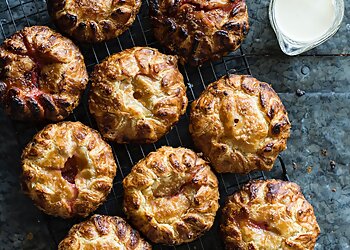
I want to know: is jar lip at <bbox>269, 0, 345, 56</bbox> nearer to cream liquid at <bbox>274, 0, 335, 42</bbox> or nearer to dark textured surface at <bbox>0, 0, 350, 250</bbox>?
cream liquid at <bbox>274, 0, 335, 42</bbox>

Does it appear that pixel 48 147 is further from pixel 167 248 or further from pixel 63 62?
pixel 167 248

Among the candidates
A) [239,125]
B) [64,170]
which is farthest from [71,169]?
[239,125]

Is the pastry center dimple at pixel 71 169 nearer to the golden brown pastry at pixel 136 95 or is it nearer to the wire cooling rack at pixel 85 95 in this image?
the golden brown pastry at pixel 136 95

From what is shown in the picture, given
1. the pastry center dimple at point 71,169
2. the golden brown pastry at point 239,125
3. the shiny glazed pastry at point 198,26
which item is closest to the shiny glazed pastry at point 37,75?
the pastry center dimple at point 71,169

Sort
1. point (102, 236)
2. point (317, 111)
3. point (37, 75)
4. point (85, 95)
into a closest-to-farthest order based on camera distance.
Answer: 1. point (102, 236)
2. point (37, 75)
3. point (85, 95)
4. point (317, 111)

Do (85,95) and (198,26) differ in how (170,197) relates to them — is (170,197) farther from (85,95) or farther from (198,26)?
(198,26)
